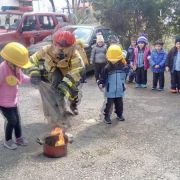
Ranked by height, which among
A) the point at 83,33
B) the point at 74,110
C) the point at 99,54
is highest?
the point at 83,33

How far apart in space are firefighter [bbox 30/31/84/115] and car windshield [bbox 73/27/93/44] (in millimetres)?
4931

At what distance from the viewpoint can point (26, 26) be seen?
1276 cm

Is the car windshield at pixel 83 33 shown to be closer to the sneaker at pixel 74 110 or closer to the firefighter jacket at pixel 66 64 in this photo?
the sneaker at pixel 74 110

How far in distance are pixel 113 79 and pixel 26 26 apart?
273 inches

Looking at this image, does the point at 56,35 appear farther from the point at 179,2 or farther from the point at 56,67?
the point at 179,2

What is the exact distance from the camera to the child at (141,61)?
9.78m

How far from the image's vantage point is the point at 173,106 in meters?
7.86

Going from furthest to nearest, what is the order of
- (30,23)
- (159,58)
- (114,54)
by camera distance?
(30,23) < (159,58) < (114,54)

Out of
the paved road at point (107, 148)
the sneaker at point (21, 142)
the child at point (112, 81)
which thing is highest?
the child at point (112, 81)

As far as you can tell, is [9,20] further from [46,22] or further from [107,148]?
[107,148]

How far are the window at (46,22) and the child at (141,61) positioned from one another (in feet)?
15.7

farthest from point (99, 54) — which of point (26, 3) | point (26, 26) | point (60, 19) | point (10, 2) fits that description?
point (26, 3)

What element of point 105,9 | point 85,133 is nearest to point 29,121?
point 85,133

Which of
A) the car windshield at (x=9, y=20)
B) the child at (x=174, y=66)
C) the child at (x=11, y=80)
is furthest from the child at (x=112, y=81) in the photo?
the car windshield at (x=9, y=20)
